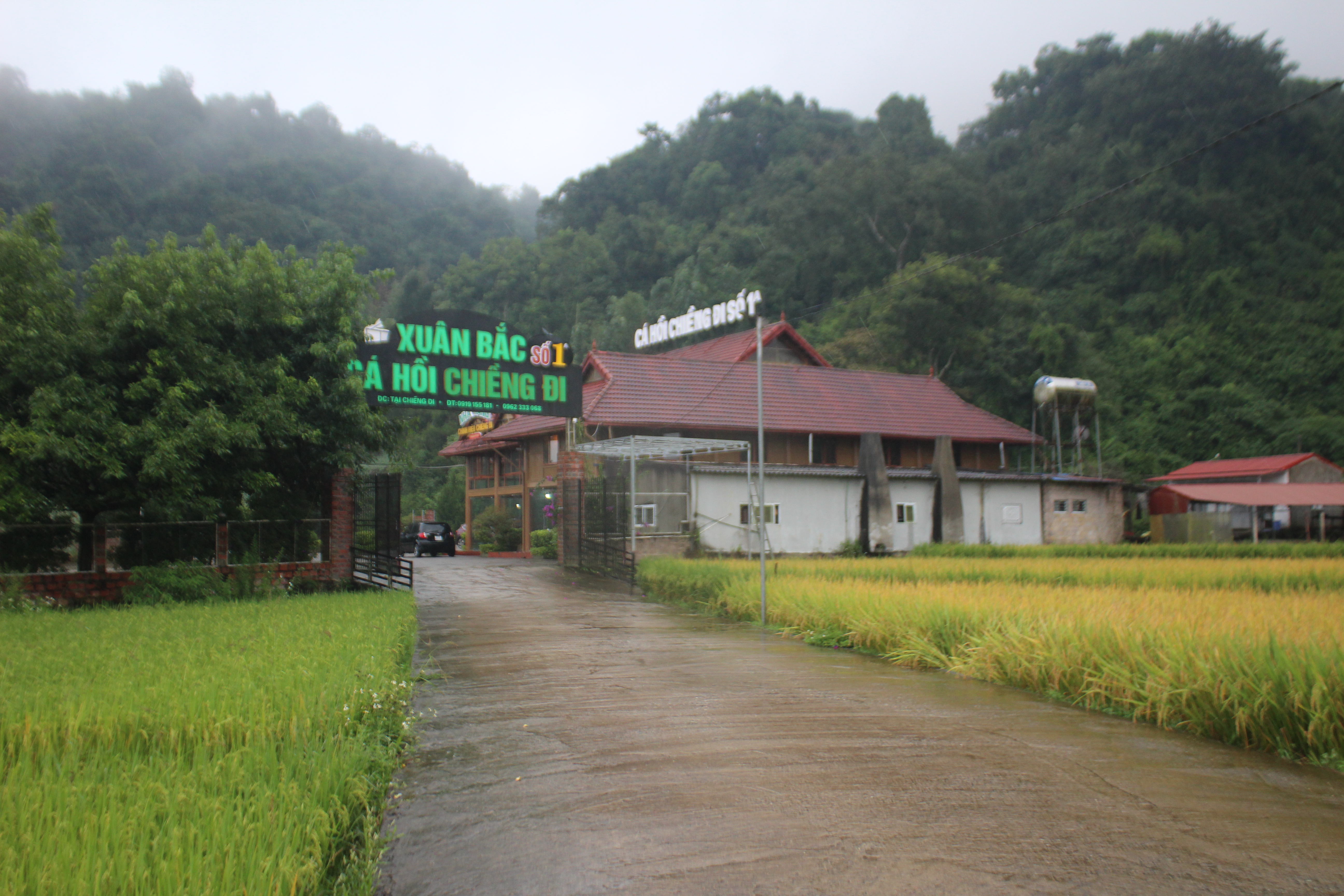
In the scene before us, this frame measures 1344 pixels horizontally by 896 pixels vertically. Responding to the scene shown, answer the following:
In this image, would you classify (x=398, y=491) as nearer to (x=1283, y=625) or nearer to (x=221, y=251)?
(x=221, y=251)

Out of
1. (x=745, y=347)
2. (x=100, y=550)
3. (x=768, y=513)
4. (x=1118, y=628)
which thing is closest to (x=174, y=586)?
(x=100, y=550)

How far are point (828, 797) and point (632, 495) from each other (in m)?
17.3

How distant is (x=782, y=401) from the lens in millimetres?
33375

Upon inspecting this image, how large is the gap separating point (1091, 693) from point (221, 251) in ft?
49.7

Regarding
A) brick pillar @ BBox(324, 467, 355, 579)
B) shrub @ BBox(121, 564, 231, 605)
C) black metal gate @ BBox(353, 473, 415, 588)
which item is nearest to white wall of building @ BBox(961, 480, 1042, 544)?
black metal gate @ BBox(353, 473, 415, 588)

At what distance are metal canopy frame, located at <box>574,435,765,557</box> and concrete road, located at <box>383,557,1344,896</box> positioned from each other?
13.7 metres

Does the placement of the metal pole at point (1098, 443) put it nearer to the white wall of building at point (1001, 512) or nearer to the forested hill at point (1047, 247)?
the forested hill at point (1047, 247)

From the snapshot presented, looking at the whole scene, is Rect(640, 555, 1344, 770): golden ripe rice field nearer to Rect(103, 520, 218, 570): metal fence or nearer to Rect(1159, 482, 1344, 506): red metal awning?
Rect(103, 520, 218, 570): metal fence

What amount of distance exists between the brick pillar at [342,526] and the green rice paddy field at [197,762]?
333 inches

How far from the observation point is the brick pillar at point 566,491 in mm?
25875

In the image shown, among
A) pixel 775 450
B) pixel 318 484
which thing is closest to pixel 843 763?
pixel 318 484

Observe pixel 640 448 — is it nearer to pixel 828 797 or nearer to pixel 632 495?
pixel 632 495

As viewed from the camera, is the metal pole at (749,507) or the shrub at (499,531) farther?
the shrub at (499,531)

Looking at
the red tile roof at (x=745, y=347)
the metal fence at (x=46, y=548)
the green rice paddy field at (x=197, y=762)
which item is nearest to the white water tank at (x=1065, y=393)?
the red tile roof at (x=745, y=347)
